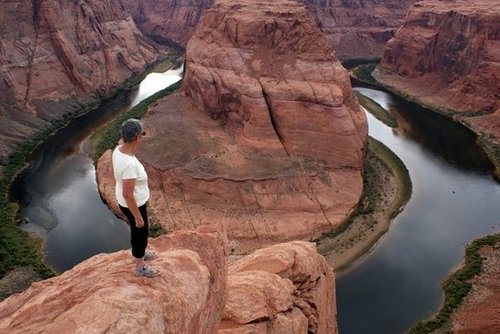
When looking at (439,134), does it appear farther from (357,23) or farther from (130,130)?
(130,130)

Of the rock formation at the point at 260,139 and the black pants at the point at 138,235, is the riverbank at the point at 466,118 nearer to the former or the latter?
the rock formation at the point at 260,139

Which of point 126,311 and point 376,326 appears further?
point 376,326

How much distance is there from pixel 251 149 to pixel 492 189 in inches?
1067

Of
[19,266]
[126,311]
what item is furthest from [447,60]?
[126,311]

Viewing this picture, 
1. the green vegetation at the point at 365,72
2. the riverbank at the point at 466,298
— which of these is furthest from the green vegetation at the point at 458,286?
the green vegetation at the point at 365,72

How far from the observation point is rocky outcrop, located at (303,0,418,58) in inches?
4401

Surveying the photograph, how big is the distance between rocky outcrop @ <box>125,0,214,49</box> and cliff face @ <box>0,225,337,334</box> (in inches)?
4192

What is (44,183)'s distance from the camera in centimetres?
4991

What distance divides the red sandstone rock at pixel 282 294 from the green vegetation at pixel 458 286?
597 inches

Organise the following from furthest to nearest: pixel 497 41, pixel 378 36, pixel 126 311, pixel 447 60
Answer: pixel 378 36 → pixel 447 60 → pixel 497 41 → pixel 126 311

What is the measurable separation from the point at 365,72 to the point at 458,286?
223 feet

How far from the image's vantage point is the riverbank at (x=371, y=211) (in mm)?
38844

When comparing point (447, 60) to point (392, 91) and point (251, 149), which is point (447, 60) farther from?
point (251, 149)

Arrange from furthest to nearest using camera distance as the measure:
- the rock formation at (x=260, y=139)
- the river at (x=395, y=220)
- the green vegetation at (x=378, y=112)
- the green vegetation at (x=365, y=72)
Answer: the green vegetation at (x=365, y=72) → the green vegetation at (x=378, y=112) → the rock formation at (x=260, y=139) → the river at (x=395, y=220)
